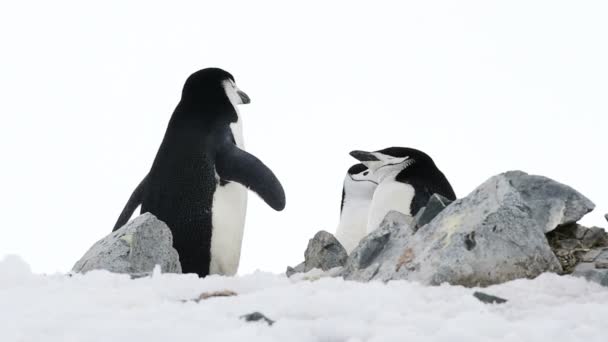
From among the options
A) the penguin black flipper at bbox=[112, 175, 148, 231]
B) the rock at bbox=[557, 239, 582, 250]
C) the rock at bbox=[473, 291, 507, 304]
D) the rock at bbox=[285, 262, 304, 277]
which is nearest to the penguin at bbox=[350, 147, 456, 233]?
the rock at bbox=[285, 262, 304, 277]

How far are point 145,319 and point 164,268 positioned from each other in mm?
2570

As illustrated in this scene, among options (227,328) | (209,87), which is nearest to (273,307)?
(227,328)

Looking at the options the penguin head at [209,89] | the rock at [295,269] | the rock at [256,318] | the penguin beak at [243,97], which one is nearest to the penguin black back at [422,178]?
the penguin beak at [243,97]

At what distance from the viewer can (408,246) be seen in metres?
4.71

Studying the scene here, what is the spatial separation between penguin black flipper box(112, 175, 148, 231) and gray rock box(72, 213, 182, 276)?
268 centimetres

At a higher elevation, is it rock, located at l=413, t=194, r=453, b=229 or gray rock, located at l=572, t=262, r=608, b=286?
rock, located at l=413, t=194, r=453, b=229

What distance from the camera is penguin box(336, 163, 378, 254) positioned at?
395 inches

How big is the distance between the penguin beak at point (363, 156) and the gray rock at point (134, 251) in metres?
3.95

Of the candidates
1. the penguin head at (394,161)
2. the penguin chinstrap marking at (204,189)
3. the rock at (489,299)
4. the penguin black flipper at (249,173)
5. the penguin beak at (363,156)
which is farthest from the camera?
the penguin beak at (363,156)

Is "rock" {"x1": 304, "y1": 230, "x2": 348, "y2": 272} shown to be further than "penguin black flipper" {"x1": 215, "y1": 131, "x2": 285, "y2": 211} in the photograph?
No

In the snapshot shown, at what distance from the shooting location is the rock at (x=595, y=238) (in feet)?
17.5

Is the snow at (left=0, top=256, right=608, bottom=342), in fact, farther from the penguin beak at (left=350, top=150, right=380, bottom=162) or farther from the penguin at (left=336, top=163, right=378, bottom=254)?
the penguin at (left=336, top=163, right=378, bottom=254)

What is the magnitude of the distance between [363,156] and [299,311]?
632cm

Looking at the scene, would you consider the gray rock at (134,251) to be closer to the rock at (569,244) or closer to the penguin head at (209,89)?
the rock at (569,244)
